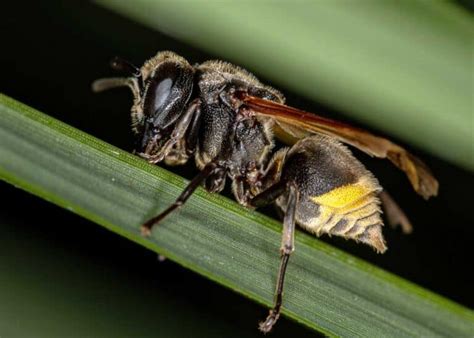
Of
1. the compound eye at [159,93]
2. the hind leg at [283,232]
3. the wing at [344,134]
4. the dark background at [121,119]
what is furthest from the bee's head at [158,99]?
the dark background at [121,119]

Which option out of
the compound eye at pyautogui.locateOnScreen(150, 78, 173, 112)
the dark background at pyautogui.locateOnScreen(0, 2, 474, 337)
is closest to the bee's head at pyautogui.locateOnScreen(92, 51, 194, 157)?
the compound eye at pyautogui.locateOnScreen(150, 78, 173, 112)

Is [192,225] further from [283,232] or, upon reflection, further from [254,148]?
[254,148]

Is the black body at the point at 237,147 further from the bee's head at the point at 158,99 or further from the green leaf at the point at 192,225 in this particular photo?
the green leaf at the point at 192,225

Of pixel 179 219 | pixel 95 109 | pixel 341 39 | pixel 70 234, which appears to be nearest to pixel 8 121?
pixel 179 219

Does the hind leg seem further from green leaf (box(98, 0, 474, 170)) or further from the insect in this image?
green leaf (box(98, 0, 474, 170))

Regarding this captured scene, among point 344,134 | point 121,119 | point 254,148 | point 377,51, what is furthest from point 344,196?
point 121,119

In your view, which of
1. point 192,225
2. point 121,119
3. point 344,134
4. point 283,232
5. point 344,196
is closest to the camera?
point 192,225

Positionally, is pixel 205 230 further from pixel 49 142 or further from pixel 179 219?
pixel 49 142
